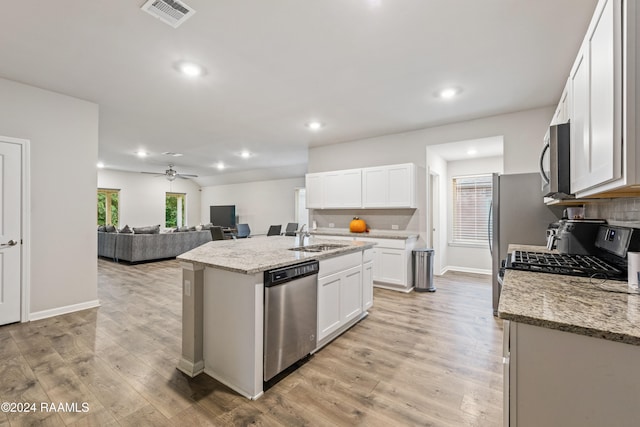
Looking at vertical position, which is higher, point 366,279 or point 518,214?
point 518,214

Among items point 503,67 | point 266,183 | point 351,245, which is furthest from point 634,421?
point 266,183

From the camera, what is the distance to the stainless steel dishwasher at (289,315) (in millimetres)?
2059

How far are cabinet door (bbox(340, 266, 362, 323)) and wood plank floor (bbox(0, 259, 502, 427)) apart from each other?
0.66ft

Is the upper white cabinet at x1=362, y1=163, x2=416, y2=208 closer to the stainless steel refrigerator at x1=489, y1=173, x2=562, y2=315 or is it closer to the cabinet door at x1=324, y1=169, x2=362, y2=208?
the cabinet door at x1=324, y1=169, x2=362, y2=208

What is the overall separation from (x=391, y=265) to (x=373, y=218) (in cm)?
112

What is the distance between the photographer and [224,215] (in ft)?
36.5

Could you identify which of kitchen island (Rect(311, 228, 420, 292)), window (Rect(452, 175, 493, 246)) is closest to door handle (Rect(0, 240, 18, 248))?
kitchen island (Rect(311, 228, 420, 292))

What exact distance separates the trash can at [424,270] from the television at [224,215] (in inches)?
307

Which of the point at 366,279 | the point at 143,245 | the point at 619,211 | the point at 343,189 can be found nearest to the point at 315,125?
the point at 343,189

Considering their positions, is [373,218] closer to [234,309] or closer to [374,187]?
[374,187]

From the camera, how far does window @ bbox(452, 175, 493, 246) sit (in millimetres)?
5969

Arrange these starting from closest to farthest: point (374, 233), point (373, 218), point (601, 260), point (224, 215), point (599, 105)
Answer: point (599, 105) < point (601, 260) < point (374, 233) < point (373, 218) < point (224, 215)

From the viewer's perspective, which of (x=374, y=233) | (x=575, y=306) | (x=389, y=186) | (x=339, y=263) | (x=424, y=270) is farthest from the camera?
(x=374, y=233)

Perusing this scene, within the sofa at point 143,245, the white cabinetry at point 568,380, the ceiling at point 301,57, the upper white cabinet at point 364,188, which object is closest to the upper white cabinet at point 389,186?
the upper white cabinet at point 364,188
